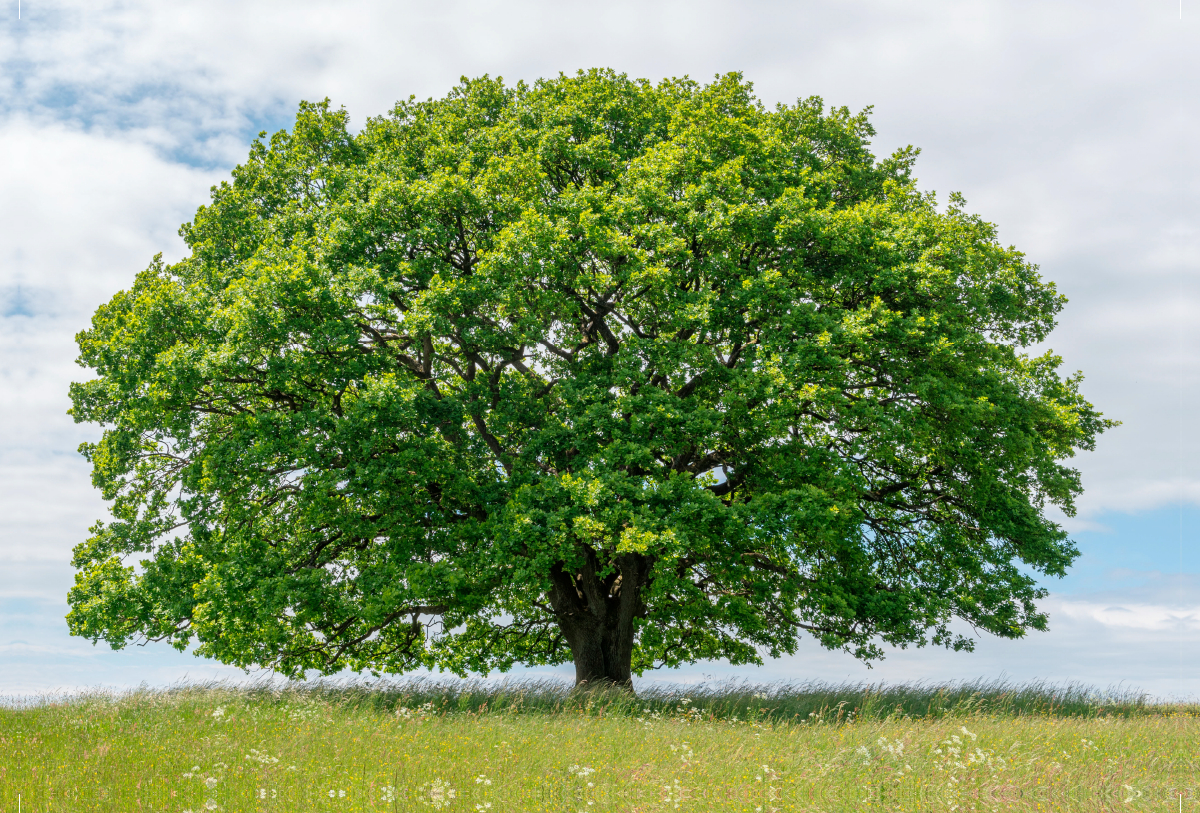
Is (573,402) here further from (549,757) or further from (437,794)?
(437,794)

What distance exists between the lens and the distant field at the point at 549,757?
1094 cm

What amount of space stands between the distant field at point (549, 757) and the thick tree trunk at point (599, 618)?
3337 mm

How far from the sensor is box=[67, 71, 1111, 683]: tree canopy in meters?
18.8

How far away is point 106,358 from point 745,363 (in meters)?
15.5

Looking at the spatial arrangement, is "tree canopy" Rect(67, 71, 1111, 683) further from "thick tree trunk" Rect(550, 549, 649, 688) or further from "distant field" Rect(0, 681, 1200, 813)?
"distant field" Rect(0, 681, 1200, 813)

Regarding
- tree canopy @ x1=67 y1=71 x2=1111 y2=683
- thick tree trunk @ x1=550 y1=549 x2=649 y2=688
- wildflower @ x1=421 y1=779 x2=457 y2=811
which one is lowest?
wildflower @ x1=421 y1=779 x2=457 y2=811

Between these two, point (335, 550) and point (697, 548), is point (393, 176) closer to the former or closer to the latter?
point (335, 550)

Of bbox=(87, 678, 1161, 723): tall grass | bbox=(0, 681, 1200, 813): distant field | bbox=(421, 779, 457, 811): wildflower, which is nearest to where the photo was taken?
bbox=(421, 779, 457, 811): wildflower

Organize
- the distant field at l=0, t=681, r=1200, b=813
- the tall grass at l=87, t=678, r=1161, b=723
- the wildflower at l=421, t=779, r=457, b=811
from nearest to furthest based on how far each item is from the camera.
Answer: the wildflower at l=421, t=779, r=457, b=811 < the distant field at l=0, t=681, r=1200, b=813 < the tall grass at l=87, t=678, r=1161, b=723

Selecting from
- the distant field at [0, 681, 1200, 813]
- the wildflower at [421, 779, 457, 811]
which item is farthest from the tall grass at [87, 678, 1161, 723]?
the wildflower at [421, 779, 457, 811]

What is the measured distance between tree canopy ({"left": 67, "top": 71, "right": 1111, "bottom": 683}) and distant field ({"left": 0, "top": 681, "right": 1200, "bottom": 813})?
281 cm

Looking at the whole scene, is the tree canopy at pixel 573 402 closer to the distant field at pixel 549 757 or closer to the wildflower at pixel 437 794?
the distant field at pixel 549 757

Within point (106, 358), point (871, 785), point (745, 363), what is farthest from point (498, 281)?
point (871, 785)

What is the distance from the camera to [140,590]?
64.7ft
